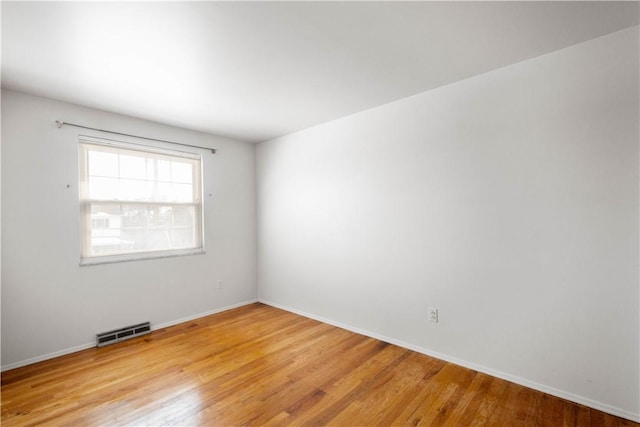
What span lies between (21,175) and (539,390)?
4.46 meters

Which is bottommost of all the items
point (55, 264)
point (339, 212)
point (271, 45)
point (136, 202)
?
point (55, 264)

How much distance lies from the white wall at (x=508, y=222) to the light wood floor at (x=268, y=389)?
0.27m

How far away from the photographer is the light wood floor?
1897 millimetres

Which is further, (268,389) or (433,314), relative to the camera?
(433,314)

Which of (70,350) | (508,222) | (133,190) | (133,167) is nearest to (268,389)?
(70,350)

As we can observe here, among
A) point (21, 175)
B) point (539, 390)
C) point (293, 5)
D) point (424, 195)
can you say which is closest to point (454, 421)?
point (539, 390)

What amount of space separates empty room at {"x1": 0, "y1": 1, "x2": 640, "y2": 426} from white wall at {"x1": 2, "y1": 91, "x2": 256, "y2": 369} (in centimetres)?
2

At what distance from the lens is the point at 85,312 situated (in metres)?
2.94

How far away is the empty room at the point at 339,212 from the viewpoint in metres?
1.86

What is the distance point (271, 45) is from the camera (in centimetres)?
196

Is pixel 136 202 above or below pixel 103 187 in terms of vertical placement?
below

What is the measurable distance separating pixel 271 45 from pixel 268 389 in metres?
2.41

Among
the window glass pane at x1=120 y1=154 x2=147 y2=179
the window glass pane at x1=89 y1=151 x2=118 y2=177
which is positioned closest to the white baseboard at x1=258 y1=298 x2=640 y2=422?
the window glass pane at x1=120 y1=154 x2=147 y2=179

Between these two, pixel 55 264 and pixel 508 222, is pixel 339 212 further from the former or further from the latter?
pixel 55 264
